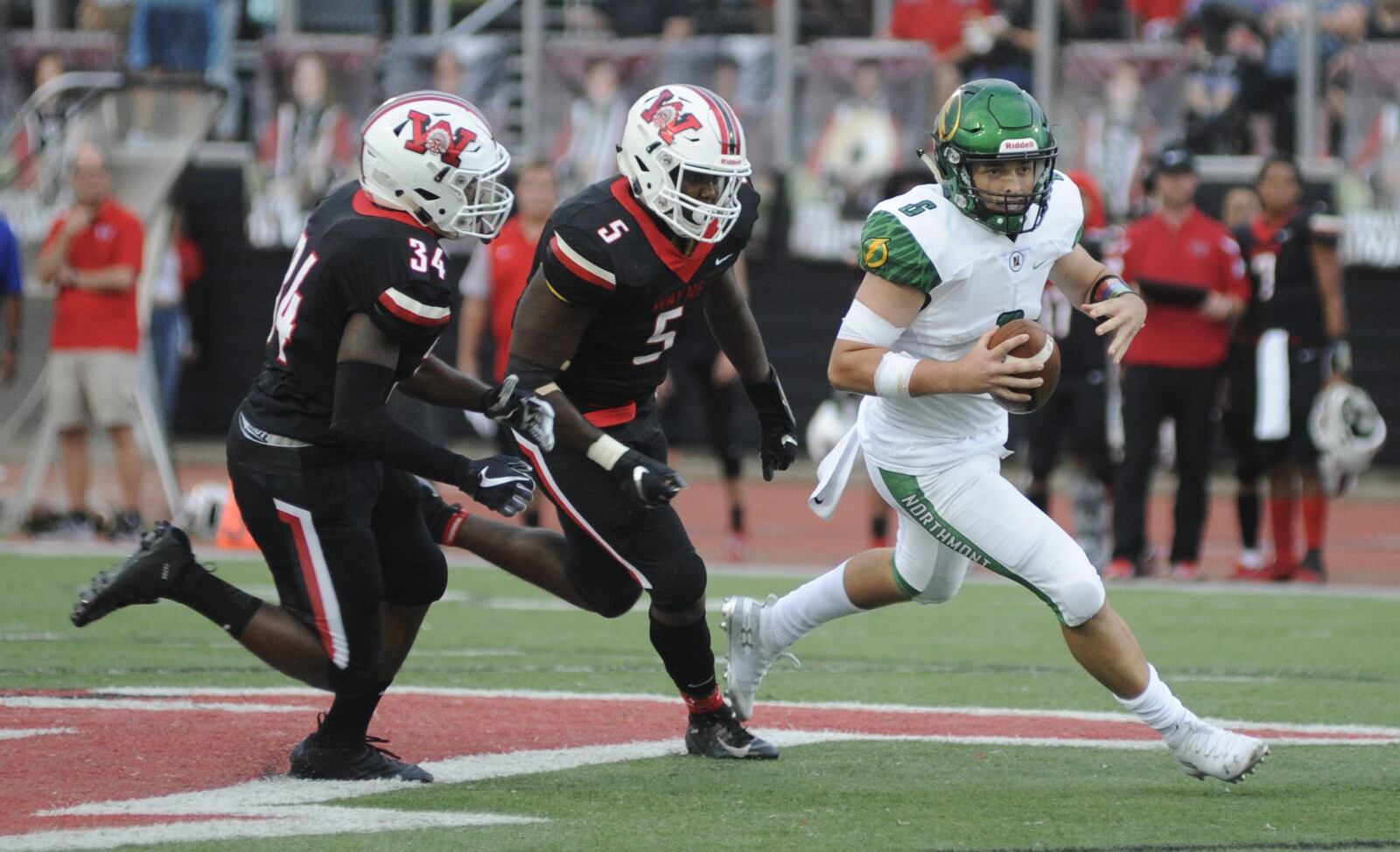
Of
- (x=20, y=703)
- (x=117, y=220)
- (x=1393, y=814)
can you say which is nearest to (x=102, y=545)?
(x=117, y=220)

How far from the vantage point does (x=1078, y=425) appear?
1013cm

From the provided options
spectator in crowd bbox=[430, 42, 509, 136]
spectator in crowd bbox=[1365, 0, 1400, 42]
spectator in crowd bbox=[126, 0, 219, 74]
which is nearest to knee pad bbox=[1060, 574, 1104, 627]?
spectator in crowd bbox=[1365, 0, 1400, 42]

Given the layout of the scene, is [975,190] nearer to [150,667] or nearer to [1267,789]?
[1267,789]

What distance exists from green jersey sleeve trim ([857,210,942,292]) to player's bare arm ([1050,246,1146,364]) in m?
0.45

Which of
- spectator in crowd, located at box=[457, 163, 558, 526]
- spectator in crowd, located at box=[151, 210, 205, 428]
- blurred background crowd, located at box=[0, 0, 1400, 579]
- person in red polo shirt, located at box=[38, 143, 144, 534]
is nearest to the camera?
spectator in crowd, located at box=[457, 163, 558, 526]

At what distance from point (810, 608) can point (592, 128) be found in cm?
986

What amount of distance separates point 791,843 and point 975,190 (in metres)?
1.63

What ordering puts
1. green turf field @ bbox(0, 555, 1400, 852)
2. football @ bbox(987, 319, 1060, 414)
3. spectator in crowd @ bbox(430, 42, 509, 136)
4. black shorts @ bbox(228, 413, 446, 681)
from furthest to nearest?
1. spectator in crowd @ bbox(430, 42, 509, 136)
2. black shorts @ bbox(228, 413, 446, 681)
3. football @ bbox(987, 319, 1060, 414)
4. green turf field @ bbox(0, 555, 1400, 852)

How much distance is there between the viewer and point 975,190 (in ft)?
16.0

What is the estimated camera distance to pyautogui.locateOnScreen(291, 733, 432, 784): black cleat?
4895mm

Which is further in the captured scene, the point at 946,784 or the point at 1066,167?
the point at 1066,167

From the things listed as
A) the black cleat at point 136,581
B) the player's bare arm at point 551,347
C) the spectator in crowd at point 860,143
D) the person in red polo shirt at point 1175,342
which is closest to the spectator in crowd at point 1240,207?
the person in red polo shirt at point 1175,342

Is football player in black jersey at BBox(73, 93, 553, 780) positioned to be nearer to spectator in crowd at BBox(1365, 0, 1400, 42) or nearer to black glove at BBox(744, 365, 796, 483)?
black glove at BBox(744, 365, 796, 483)

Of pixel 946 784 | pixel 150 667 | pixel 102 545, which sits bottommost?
pixel 102 545
